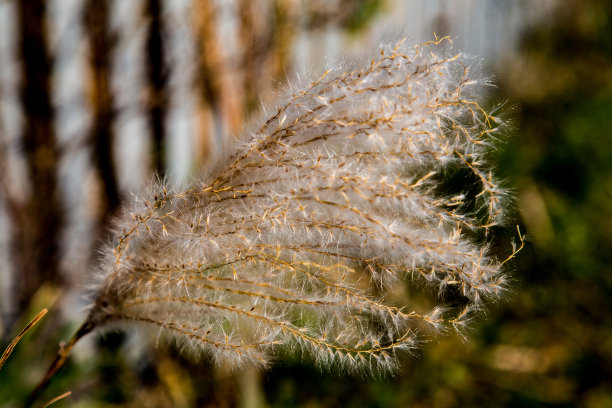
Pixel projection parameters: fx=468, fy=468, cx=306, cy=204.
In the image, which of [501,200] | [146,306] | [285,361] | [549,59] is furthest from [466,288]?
[549,59]

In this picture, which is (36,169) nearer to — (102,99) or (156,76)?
(102,99)

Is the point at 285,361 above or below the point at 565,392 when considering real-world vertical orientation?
above

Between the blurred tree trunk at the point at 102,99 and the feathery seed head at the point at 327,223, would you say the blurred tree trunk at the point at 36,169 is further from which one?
the feathery seed head at the point at 327,223

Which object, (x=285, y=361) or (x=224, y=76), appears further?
(x=224, y=76)

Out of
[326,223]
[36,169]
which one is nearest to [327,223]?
[326,223]

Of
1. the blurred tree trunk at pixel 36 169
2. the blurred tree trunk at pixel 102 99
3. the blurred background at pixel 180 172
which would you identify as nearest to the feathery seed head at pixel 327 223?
the blurred background at pixel 180 172

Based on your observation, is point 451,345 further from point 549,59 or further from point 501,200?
point 549,59
